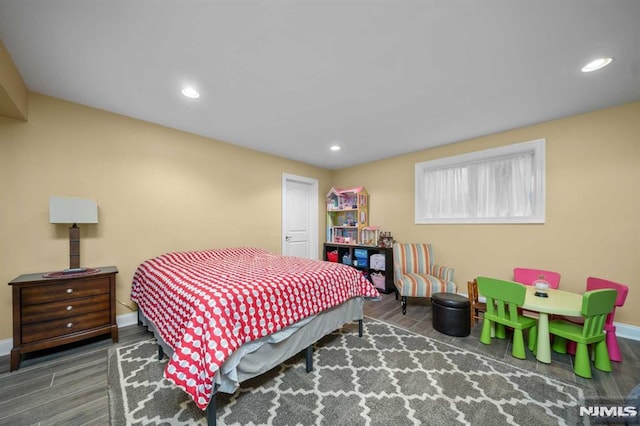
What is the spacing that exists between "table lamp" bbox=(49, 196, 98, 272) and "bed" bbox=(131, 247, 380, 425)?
573mm

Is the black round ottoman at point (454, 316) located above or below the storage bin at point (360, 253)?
below

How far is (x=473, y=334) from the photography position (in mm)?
2602

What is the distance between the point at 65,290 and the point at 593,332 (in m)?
4.58

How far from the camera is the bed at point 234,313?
1.32m

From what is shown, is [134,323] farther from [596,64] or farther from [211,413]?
[596,64]

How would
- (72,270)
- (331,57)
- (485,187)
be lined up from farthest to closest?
1. (485,187)
2. (72,270)
3. (331,57)

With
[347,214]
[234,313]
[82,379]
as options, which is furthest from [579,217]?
[82,379]

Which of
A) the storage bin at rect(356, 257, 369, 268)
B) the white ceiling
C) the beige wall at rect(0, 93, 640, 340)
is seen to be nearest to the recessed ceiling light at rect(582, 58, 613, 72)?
the white ceiling

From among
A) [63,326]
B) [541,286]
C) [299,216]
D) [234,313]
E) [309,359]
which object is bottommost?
[309,359]

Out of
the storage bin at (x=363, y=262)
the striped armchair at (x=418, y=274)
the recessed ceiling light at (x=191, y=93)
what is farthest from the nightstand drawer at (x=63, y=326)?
the storage bin at (x=363, y=262)

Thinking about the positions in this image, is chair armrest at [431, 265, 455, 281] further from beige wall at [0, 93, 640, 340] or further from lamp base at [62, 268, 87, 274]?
lamp base at [62, 268, 87, 274]

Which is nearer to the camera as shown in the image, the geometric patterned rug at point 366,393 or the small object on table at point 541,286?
the geometric patterned rug at point 366,393

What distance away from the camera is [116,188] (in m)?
2.72

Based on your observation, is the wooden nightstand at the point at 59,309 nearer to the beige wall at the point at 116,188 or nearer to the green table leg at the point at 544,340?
the beige wall at the point at 116,188
